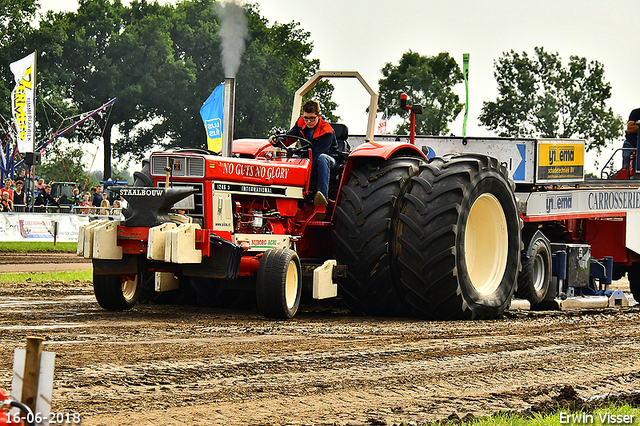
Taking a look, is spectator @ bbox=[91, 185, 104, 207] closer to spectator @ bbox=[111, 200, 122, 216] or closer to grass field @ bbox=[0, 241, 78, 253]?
spectator @ bbox=[111, 200, 122, 216]

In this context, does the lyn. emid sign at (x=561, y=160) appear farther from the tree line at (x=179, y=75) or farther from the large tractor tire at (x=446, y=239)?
the tree line at (x=179, y=75)

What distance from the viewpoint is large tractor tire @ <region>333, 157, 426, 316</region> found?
26.5 ft

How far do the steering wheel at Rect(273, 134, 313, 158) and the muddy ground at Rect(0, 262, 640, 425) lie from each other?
5.78ft

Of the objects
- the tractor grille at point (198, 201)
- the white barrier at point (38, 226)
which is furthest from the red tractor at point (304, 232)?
the white barrier at point (38, 226)

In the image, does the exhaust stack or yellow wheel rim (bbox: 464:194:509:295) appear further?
yellow wheel rim (bbox: 464:194:509:295)

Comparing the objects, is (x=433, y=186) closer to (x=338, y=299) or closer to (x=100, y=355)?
(x=338, y=299)

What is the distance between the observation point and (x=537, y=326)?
8.17 m

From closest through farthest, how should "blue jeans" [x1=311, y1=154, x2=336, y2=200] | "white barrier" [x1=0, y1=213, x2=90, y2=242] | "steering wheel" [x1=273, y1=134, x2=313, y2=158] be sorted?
"blue jeans" [x1=311, y1=154, x2=336, y2=200]
"steering wheel" [x1=273, y1=134, x2=313, y2=158]
"white barrier" [x1=0, y1=213, x2=90, y2=242]

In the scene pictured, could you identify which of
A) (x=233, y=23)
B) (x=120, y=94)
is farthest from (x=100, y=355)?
(x=120, y=94)

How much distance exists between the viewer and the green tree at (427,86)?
54500 millimetres

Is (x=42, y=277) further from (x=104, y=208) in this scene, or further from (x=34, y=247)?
(x=104, y=208)

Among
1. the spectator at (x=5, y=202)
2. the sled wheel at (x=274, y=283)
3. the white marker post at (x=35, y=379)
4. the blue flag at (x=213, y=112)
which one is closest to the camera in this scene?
the white marker post at (x=35, y=379)

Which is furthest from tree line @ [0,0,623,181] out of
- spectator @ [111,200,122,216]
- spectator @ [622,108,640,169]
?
spectator @ [622,108,640,169]

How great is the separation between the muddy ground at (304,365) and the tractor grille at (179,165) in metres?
1.37
